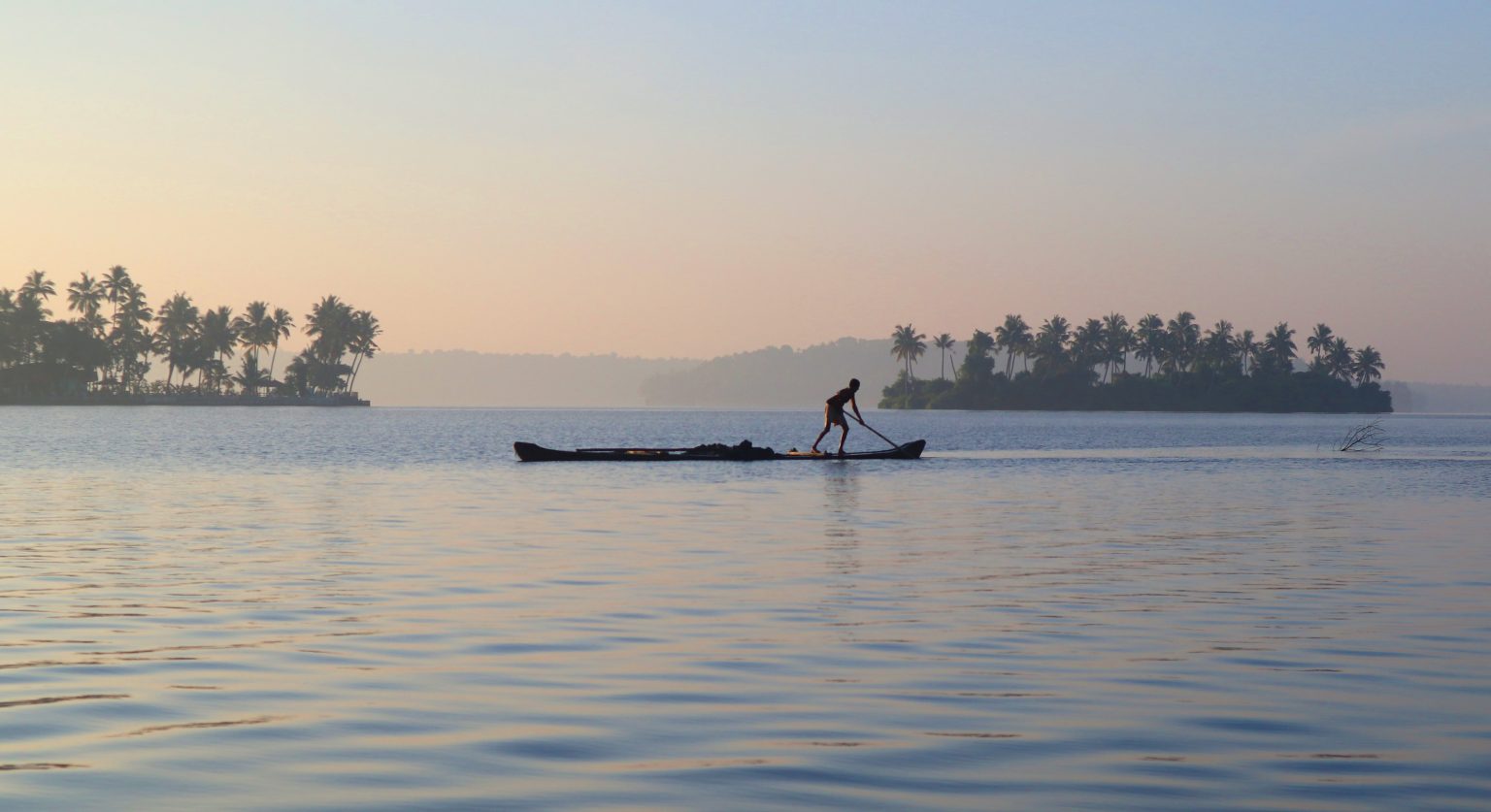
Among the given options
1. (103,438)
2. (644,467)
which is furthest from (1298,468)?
(103,438)

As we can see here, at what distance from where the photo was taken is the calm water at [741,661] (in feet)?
24.1

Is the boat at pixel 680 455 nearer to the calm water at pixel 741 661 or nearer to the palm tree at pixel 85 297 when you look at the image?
the calm water at pixel 741 661

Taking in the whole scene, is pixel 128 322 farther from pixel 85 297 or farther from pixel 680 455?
pixel 680 455

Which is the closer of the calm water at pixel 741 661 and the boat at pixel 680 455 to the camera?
the calm water at pixel 741 661

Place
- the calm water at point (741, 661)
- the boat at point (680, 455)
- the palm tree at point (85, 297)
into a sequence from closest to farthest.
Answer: the calm water at point (741, 661)
the boat at point (680, 455)
the palm tree at point (85, 297)

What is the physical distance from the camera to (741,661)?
11047mm

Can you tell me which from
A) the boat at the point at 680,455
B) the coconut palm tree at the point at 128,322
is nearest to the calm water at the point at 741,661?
the boat at the point at 680,455

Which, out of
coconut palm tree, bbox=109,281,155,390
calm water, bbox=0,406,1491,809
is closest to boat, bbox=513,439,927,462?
calm water, bbox=0,406,1491,809

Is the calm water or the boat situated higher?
the boat

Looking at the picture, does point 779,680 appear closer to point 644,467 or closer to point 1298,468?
point 644,467

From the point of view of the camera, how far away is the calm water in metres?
7.34

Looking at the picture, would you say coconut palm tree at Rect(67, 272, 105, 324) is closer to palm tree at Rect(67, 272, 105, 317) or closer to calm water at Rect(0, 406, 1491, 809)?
palm tree at Rect(67, 272, 105, 317)

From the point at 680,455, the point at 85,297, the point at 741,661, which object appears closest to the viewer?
the point at 741,661

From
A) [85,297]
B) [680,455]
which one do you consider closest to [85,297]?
[85,297]
